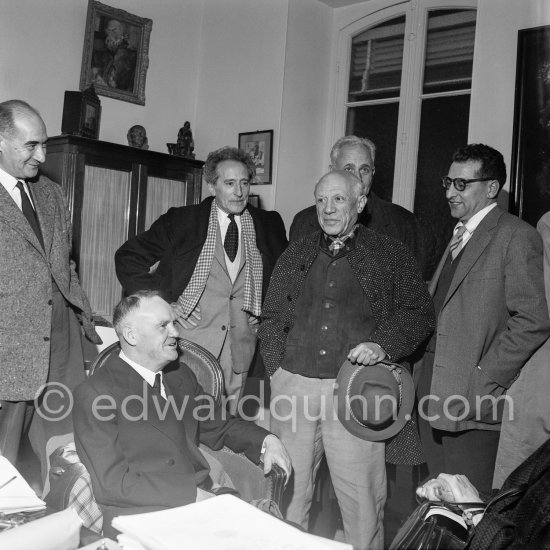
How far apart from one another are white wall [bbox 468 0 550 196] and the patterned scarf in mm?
1593

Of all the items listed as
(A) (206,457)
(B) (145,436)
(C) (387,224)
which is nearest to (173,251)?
(C) (387,224)

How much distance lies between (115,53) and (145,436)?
152 inches

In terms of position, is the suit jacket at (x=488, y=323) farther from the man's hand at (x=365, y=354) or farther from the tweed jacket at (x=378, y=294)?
the man's hand at (x=365, y=354)

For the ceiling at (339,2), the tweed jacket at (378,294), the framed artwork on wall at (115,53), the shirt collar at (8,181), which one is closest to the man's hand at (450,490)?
the tweed jacket at (378,294)

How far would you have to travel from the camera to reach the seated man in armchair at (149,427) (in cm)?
197

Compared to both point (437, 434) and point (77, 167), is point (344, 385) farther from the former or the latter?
point (77, 167)

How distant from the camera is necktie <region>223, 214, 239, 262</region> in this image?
331cm

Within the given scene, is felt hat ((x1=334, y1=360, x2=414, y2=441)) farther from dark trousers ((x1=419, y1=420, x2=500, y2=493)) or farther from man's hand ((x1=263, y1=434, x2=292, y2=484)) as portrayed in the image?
man's hand ((x1=263, y1=434, x2=292, y2=484))

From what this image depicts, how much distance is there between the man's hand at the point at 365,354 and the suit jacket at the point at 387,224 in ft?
2.87

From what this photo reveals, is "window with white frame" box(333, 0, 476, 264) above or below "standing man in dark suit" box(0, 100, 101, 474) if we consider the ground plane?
above

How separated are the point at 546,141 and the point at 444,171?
3.39 feet

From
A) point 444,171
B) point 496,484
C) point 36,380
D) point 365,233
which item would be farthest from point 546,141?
point 36,380

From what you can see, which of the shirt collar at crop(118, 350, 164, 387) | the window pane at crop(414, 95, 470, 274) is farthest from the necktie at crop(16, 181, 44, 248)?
the window pane at crop(414, 95, 470, 274)

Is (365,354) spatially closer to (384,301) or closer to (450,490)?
(384,301)
